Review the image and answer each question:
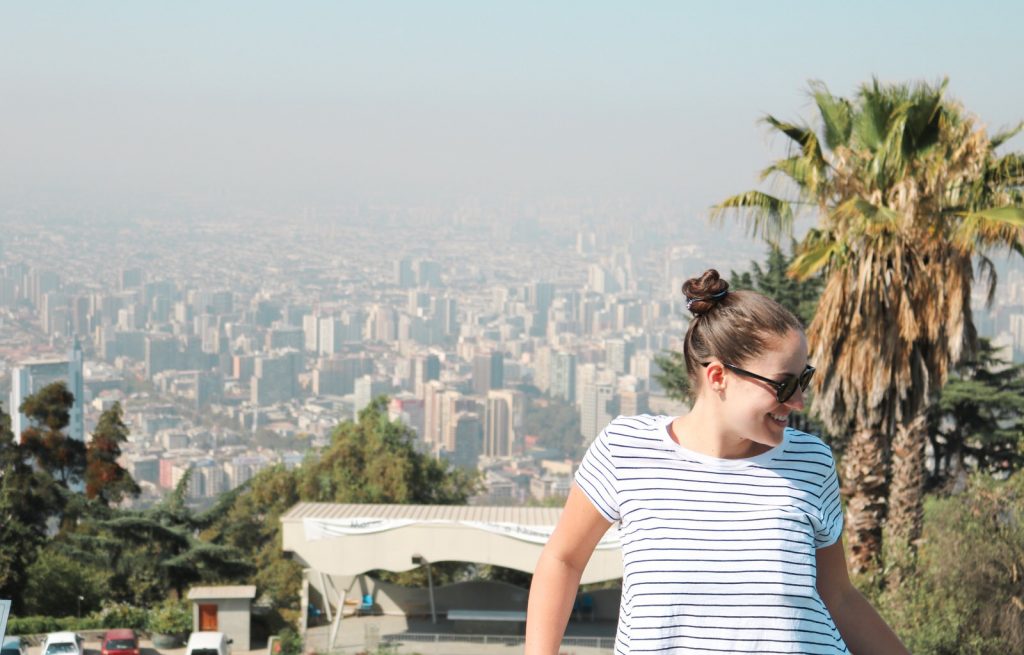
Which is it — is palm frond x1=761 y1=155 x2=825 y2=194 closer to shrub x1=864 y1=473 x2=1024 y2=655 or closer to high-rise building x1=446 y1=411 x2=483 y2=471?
→ shrub x1=864 y1=473 x2=1024 y2=655

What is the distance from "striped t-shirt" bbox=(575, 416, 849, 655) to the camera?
1.58 meters

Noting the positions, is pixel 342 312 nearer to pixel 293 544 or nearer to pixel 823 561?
pixel 293 544

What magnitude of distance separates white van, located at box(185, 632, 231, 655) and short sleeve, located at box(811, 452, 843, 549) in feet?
49.3

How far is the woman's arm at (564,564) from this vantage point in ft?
5.43

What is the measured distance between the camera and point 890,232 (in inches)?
393

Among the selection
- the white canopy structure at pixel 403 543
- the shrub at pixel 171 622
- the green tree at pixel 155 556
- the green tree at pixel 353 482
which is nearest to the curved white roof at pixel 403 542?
the white canopy structure at pixel 403 543

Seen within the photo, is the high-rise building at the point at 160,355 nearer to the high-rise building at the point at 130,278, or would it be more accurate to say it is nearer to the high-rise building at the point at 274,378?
the high-rise building at the point at 274,378

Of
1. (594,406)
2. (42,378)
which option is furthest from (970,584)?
(594,406)

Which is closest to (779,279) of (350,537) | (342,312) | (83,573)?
(350,537)

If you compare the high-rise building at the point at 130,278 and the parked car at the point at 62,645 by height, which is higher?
the parked car at the point at 62,645

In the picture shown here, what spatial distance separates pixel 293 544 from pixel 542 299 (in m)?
174

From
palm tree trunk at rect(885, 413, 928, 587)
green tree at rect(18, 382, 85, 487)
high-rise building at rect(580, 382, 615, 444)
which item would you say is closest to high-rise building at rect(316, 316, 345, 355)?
high-rise building at rect(580, 382, 615, 444)

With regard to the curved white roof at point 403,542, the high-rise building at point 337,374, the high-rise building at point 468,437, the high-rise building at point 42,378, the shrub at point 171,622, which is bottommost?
the high-rise building at point 468,437

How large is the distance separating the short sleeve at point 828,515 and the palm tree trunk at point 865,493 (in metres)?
9.80
